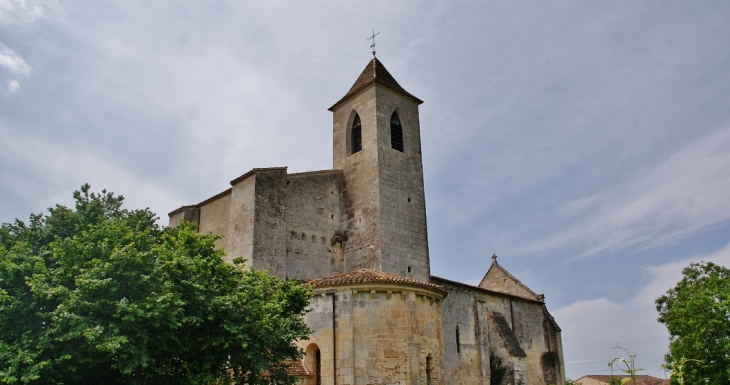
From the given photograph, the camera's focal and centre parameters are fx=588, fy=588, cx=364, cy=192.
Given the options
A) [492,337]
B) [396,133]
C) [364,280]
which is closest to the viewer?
[364,280]

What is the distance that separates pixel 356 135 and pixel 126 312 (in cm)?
1918

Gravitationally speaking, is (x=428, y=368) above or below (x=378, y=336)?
below

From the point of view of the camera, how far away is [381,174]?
91.8 feet

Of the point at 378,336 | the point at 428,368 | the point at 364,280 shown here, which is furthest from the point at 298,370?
the point at 428,368

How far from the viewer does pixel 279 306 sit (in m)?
15.1

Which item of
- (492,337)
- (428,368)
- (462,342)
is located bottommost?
(428,368)

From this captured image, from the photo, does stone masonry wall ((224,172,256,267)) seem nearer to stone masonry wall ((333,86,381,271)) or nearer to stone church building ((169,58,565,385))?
stone church building ((169,58,565,385))

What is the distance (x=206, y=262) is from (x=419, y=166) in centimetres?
1684

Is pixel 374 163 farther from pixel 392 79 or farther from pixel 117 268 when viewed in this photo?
pixel 117 268

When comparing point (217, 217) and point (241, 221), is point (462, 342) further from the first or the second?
point (217, 217)

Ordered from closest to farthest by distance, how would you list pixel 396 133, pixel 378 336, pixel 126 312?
1. pixel 126 312
2. pixel 378 336
3. pixel 396 133

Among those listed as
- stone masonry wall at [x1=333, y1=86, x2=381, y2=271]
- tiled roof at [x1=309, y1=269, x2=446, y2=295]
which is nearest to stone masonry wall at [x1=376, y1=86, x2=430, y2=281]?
stone masonry wall at [x1=333, y1=86, x2=381, y2=271]

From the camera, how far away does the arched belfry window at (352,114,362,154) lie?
2988 centimetres

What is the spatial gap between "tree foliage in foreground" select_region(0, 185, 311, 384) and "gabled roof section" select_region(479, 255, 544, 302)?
25.4 metres
